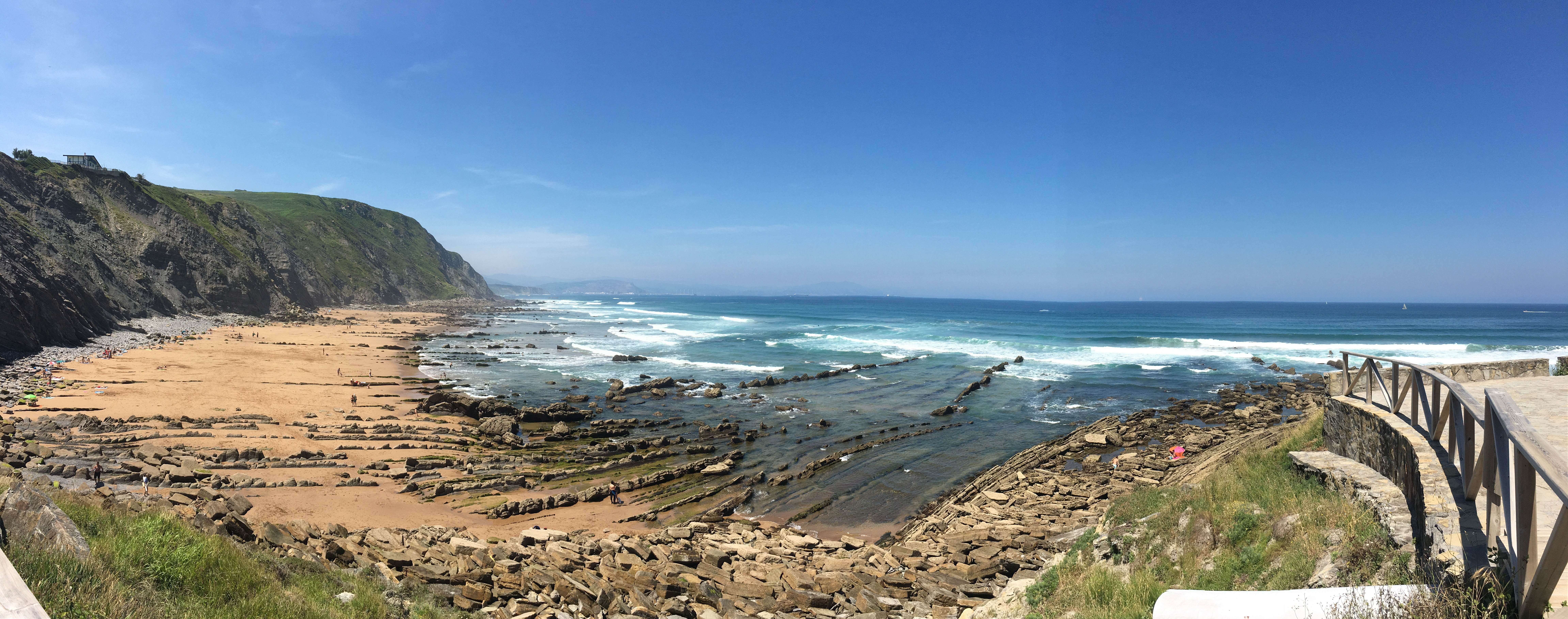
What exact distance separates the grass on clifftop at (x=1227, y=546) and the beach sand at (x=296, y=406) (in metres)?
10.4

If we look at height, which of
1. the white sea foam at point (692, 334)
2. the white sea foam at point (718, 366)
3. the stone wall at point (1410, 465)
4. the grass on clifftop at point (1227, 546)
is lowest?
the white sea foam at point (718, 366)

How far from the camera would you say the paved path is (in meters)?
4.58

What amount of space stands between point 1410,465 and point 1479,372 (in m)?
7.39

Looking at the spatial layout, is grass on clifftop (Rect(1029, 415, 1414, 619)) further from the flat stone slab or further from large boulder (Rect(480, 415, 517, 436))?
large boulder (Rect(480, 415, 517, 436))

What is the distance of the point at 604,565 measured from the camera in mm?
10625

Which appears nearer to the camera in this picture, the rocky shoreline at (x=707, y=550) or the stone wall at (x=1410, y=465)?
the stone wall at (x=1410, y=465)

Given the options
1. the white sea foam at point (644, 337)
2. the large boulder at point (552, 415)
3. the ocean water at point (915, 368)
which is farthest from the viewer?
the white sea foam at point (644, 337)

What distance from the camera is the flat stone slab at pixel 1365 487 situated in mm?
5586

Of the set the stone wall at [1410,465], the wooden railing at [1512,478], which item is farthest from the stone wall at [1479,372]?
the wooden railing at [1512,478]

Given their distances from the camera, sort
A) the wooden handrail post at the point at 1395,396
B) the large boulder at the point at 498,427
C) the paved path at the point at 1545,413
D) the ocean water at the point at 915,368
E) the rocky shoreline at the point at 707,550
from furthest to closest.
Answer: the large boulder at the point at 498,427
the ocean water at the point at 915,368
the rocky shoreline at the point at 707,550
the wooden handrail post at the point at 1395,396
the paved path at the point at 1545,413

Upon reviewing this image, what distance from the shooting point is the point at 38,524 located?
5.13 metres

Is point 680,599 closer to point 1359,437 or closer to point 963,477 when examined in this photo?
point 1359,437

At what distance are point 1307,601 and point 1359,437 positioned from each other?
232 inches

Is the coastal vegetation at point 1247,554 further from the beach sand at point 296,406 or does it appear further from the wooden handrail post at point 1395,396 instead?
the beach sand at point 296,406
